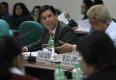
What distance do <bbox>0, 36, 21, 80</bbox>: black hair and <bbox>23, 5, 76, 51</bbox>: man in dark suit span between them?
2.58m

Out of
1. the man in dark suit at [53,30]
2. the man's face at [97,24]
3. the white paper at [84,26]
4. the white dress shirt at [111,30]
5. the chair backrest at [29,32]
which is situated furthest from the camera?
the white paper at [84,26]

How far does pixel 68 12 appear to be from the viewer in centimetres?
925

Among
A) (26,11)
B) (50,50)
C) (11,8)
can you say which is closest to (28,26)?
(50,50)

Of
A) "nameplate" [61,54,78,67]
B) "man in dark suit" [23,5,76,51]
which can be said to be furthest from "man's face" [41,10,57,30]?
"nameplate" [61,54,78,67]

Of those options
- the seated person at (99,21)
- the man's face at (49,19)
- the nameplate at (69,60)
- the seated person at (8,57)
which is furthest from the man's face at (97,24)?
the seated person at (8,57)

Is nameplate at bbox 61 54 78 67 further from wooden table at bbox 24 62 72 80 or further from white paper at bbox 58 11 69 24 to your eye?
white paper at bbox 58 11 69 24

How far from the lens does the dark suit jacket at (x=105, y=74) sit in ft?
6.84

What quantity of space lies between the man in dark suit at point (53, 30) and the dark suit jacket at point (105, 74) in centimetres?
221

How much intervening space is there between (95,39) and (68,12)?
7.14 meters

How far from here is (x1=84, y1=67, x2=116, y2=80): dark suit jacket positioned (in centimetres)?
208

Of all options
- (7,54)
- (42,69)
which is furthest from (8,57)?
(42,69)

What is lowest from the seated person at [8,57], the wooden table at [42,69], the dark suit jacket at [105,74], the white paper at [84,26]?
the wooden table at [42,69]

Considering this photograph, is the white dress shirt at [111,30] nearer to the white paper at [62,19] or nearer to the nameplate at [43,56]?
the nameplate at [43,56]

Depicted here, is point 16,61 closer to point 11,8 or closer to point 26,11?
point 26,11
